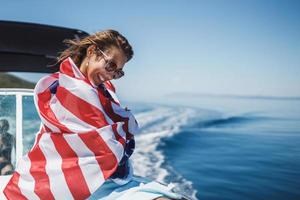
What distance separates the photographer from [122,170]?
1.20 meters

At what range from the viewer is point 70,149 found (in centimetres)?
100

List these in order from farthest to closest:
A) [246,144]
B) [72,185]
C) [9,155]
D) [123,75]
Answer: [246,144] → [9,155] → [123,75] → [72,185]

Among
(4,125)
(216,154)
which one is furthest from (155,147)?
(4,125)

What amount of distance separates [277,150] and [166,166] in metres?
3.90

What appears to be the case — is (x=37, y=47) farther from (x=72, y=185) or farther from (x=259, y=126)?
(x=259, y=126)

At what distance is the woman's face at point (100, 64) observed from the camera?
1094 millimetres

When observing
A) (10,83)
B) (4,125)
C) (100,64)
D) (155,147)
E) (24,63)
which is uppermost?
(100,64)

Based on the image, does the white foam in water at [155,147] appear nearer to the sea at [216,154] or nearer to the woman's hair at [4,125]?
the sea at [216,154]

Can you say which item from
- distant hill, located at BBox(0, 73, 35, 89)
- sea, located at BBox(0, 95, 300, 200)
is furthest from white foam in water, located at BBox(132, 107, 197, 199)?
distant hill, located at BBox(0, 73, 35, 89)

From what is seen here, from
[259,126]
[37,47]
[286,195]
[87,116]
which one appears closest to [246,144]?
[259,126]

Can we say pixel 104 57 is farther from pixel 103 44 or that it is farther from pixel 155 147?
pixel 155 147

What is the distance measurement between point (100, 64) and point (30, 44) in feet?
3.45

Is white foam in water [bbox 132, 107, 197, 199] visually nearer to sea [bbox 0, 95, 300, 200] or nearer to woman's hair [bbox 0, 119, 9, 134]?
sea [bbox 0, 95, 300, 200]

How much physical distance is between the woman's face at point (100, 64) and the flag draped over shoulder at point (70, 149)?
6cm
